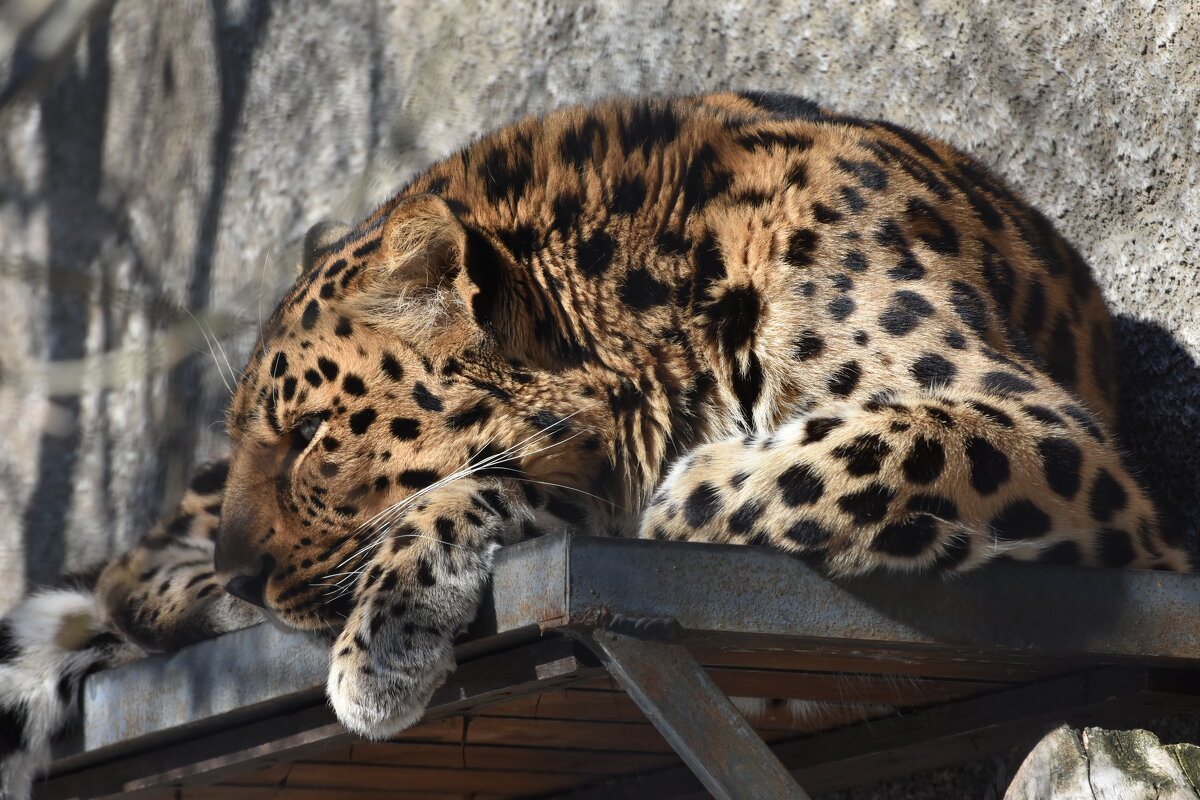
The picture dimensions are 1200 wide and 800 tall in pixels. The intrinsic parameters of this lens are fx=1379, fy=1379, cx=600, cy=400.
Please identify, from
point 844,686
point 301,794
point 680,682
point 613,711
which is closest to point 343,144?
point 301,794

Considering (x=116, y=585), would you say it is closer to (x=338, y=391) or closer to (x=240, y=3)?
(x=338, y=391)

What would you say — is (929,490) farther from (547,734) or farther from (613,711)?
(547,734)

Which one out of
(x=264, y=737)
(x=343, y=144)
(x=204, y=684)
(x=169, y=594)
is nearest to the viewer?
(x=204, y=684)

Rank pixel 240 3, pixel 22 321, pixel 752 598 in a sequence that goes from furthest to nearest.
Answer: pixel 22 321 → pixel 240 3 → pixel 752 598

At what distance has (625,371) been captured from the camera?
2494mm

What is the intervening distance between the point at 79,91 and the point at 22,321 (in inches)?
42.1

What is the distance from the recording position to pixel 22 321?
599 cm

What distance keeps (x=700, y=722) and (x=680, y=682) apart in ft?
0.19

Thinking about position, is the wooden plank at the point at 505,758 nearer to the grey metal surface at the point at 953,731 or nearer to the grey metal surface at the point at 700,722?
the grey metal surface at the point at 953,731

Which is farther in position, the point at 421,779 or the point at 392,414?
Result: the point at 421,779

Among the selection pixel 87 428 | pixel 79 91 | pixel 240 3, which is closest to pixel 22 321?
pixel 87 428

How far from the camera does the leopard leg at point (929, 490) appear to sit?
6.20ft

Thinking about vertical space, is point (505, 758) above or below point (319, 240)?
below

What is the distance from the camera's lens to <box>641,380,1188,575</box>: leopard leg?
1.89 metres
